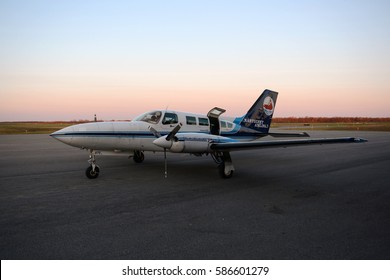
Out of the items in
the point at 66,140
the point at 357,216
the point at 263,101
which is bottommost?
the point at 357,216

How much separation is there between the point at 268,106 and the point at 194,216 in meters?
11.8

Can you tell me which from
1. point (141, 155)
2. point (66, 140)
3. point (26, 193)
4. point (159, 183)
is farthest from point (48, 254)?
point (141, 155)

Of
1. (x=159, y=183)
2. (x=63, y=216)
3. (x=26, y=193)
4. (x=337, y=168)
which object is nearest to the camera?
(x=63, y=216)

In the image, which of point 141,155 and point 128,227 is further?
point 141,155

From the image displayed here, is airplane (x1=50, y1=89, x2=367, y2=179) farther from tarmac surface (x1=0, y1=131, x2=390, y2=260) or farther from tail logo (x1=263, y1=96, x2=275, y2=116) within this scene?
tail logo (x1=263, y1=96, x2=275, y2=116)

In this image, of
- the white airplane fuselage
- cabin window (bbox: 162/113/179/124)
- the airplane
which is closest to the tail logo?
the airplane

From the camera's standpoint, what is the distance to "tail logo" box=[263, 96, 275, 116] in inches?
657

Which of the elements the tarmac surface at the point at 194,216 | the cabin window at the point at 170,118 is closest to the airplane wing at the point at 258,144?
the tarmac surface at the point at 194,216

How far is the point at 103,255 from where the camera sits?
445 cm

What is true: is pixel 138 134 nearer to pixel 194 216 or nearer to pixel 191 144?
pixel 191 144

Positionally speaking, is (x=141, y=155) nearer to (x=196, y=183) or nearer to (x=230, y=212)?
(x=196, y=183)

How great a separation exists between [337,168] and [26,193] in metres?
12.3

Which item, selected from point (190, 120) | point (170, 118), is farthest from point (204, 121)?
point (170, 118)

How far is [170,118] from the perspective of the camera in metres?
12.8
